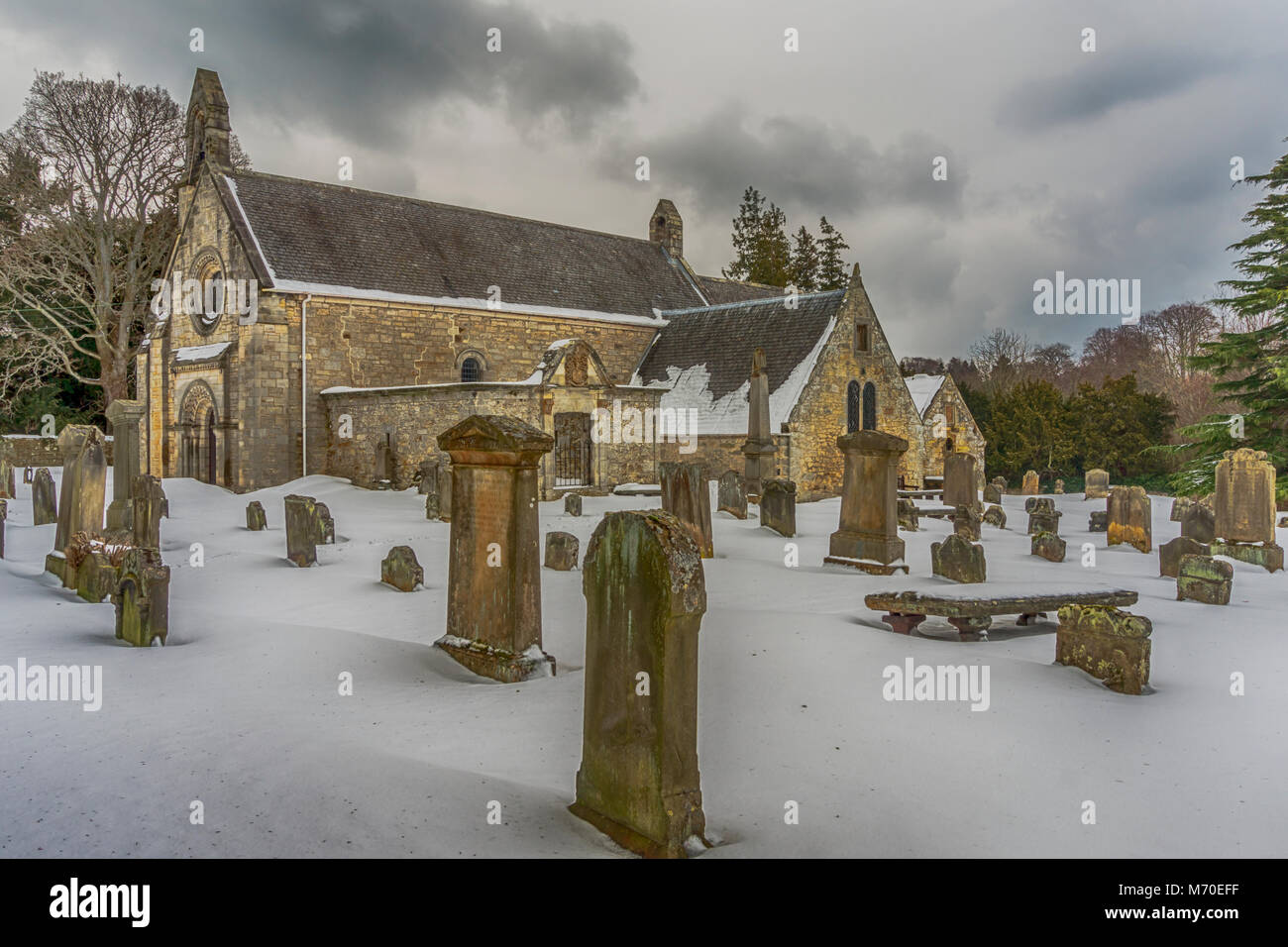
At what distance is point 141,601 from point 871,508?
27.4ft

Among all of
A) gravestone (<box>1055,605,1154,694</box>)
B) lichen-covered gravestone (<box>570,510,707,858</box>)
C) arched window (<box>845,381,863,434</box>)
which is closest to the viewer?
lichen-covered gravestone (<box>570,510,707,858</box>)

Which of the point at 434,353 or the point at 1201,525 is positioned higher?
the point at 434,353

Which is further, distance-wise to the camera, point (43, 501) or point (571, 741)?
point (43, 501)

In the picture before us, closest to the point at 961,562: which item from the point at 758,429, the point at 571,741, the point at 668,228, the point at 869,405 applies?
the point at 571,741

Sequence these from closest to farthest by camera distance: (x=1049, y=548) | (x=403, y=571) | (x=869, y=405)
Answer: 1. (x=403, y=571)
2. (x=1049, y=548)
3. (x=869, y=405)

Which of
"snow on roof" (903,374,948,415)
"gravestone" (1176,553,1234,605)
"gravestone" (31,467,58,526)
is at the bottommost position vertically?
"gravestone" (1176,553,1234,605)

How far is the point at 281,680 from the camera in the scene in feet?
19.5

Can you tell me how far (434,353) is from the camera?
24.6 meters

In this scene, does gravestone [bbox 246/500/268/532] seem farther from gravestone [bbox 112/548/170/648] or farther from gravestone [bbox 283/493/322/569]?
gravestone [bbox 112/548/170/648]

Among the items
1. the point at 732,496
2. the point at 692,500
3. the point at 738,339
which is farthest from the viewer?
the point at 738,339

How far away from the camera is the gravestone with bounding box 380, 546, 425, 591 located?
366 inches

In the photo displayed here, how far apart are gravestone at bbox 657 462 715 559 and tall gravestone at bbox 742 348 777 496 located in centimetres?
806

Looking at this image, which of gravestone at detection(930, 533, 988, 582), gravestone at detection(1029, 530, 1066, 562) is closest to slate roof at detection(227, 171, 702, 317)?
gravestone at detection(1029, 530, 1066, 562)

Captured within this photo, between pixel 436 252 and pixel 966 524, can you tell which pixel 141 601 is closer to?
pixel 966 524
